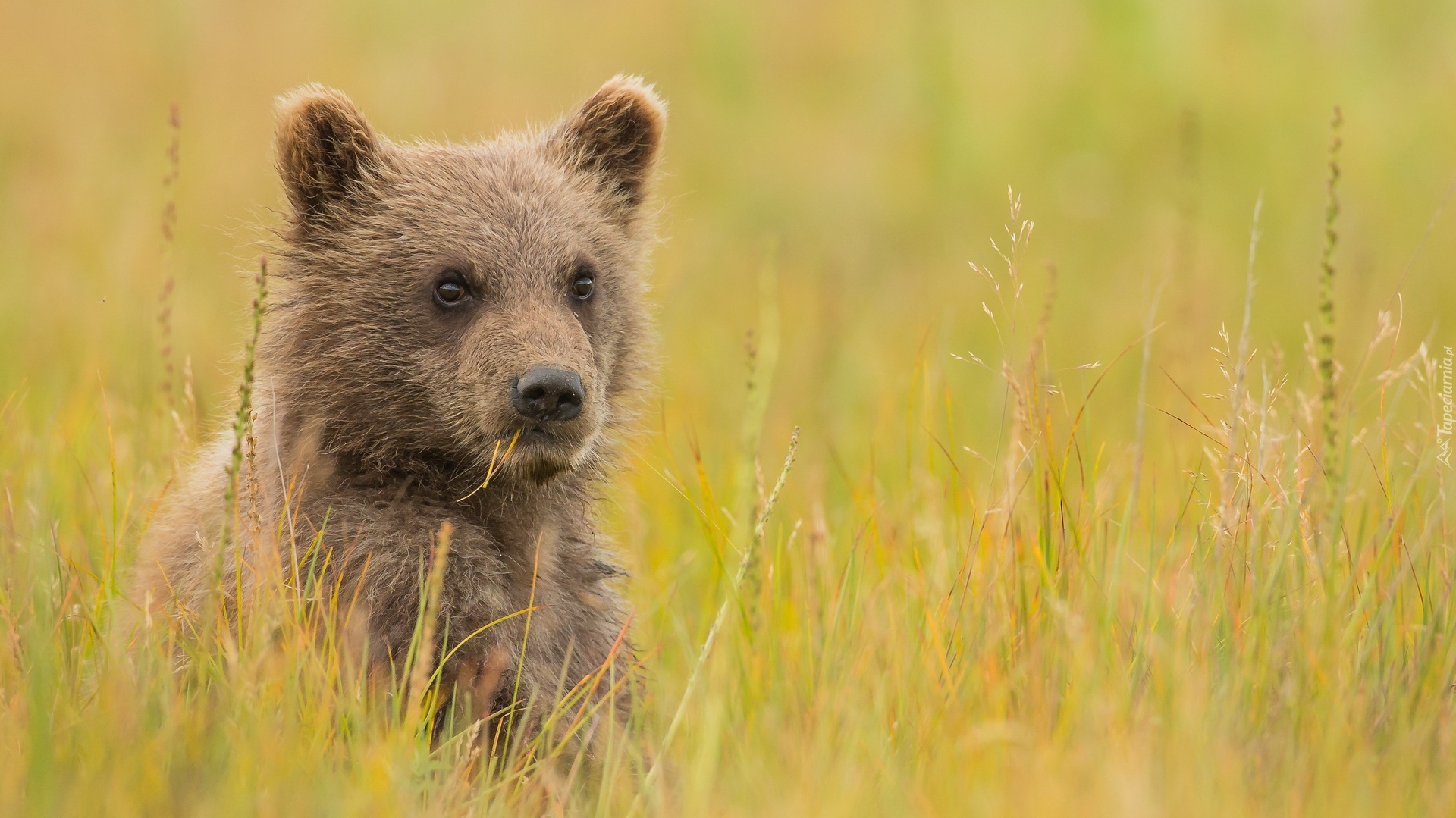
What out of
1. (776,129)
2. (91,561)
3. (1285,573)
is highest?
(776,129)

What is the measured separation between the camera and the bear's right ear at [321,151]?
183 inches

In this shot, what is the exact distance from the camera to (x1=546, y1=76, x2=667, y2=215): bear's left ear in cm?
546

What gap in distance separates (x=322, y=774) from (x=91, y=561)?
225 cm

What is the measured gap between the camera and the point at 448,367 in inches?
173

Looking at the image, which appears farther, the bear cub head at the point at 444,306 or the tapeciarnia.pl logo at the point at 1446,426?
the bear cub head at the point at 444,306

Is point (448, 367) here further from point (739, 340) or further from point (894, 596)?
point (739, 340)

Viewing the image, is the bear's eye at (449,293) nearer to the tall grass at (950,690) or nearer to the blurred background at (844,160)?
the tall grass at (950,690)

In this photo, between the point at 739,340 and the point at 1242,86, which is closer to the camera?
the point at 739,340

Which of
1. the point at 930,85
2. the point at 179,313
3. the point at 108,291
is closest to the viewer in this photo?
the point at 108,291

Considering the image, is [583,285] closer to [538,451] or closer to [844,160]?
[538,451]

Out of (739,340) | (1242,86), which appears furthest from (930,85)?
(739,340)

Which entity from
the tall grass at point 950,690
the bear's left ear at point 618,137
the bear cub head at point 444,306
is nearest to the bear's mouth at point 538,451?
the bear cub head at point 444,306

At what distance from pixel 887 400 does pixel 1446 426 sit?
2884mm

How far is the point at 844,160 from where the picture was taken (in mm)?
11531
